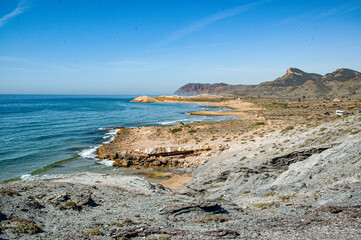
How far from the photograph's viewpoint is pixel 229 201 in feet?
51.1

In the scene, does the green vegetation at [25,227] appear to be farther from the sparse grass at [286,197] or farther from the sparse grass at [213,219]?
the sparse grass at [286,197]

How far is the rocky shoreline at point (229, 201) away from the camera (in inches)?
408

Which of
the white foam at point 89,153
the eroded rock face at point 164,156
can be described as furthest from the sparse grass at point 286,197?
the white foam at point 89,153

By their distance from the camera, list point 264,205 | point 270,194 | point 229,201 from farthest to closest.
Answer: point 229,201 < point 270,194 < point 264,205

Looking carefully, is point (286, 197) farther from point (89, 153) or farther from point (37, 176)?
point (89, 153)

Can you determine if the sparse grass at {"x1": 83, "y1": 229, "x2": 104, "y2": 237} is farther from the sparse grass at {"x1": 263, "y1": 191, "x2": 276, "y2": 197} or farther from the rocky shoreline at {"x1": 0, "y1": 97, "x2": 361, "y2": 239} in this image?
the sparse grass at {"x1": 263, "y1": 191, "x2": 276, "y2": 197}

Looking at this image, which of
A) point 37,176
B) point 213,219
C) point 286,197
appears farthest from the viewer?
point 37,176

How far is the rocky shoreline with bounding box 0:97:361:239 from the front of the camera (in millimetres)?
10367

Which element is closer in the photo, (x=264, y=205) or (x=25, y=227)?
(x=25, y=227)

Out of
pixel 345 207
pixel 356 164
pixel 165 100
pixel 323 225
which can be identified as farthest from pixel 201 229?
pixel 165 100

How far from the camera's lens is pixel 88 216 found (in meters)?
13.8

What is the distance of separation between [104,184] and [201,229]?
40.8 feet

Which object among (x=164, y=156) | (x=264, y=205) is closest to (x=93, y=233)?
(x=264, y=205)

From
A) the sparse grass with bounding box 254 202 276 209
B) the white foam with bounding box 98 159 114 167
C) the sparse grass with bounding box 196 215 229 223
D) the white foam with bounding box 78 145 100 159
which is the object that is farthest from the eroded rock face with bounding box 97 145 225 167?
the sparse grass with bounding box 196 215 229 223
